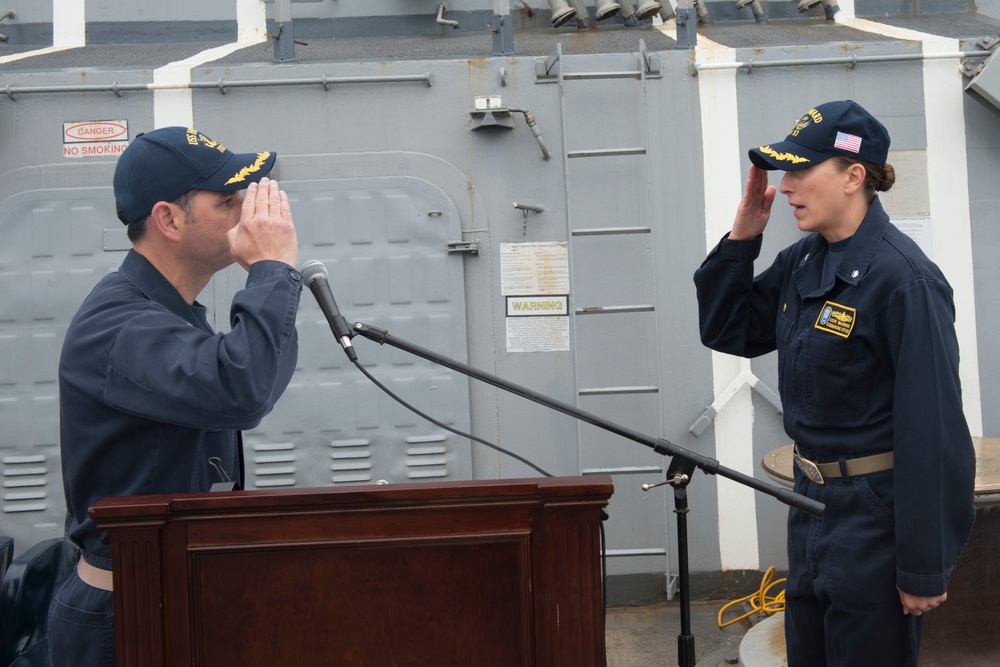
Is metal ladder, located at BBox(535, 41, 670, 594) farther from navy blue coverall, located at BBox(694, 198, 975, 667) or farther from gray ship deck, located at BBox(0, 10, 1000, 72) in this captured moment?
navy blue coverall, located at BBox(694, 198, 975, 667)

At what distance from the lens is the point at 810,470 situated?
2252 millimetres

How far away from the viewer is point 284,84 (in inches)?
186

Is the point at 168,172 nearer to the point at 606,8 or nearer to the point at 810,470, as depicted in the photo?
the point at 810,470

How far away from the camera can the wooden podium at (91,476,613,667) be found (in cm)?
164

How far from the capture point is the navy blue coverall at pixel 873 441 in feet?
6.57

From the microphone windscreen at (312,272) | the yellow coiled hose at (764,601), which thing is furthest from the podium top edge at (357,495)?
the yellow coiled hose at (764,601)

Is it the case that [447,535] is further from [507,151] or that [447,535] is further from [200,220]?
[507,151]

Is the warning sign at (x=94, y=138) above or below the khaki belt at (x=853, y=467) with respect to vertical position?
above

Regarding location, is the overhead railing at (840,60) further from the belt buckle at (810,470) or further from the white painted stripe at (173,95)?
the belt buckle at (810,470)

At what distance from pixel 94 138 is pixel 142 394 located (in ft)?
11.5

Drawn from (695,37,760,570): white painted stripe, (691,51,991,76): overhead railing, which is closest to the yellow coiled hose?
(695,37,760,570): white painted stripe

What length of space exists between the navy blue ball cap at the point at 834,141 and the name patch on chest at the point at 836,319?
0.38 m

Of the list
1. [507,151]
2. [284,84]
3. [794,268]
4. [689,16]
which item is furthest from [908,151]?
[284,84]

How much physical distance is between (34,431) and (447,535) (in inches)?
149
